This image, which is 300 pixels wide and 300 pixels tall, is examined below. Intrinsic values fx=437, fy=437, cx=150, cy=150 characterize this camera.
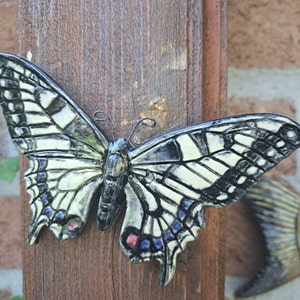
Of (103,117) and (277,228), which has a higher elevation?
(103,117)

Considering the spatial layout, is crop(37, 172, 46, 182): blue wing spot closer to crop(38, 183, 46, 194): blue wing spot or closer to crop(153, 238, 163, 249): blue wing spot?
crop(38, 183, 46, 194): blue wing spot

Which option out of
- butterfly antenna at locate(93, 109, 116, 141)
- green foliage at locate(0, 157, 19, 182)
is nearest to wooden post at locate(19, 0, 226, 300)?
butterfly antenna at locate(93, 109, 116, 141)

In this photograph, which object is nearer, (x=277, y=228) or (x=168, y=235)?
(x=168, y=235)

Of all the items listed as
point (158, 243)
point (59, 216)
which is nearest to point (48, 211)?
point (59, 216)

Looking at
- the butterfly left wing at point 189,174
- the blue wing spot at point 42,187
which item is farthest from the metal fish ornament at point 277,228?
the blue wing spot at point 42,187

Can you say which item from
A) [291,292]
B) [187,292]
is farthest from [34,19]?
[291,292]

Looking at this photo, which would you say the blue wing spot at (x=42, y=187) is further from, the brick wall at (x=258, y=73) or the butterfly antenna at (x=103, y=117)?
the brick wall at (x=258, y=73)

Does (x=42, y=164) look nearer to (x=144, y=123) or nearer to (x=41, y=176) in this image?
(x=41, y=176)

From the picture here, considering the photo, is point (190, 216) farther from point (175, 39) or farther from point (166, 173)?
point (175, 39)

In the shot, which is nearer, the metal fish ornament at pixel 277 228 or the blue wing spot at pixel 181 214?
the blue wing spot at pixel 181 214
